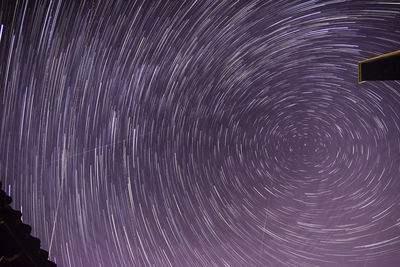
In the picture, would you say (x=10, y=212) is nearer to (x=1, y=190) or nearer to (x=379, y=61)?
(x=1, y=190)

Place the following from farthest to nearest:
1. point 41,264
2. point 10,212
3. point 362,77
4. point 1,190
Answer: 1. point 41,264
2. point 10,212
3. point 1,190
4. point 362,77

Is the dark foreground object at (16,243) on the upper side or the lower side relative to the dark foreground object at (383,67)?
lower

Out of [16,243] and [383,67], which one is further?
[16,243]

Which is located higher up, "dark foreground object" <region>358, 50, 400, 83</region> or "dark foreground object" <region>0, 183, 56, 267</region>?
"dark foreground object" <region>358, 50, 400, 83</region>

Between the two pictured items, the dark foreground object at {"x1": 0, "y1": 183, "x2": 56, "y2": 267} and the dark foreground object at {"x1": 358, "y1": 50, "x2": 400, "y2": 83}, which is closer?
the dark foreground object at {"x1": 358, "y1": 50, "x2": 400, "y2": 83}

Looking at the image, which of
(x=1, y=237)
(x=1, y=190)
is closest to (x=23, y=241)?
(x=1, y=237)

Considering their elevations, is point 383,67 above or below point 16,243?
above

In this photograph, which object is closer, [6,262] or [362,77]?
[362,77]

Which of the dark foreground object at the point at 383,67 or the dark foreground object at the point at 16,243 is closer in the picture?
the dark foreground object at the point at 383,67
